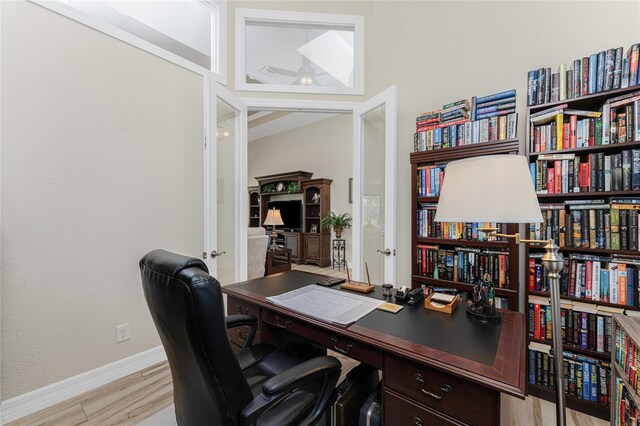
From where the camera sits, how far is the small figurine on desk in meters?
1.19

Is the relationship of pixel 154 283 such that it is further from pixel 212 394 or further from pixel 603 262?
pixel 603 262

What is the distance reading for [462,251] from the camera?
200cm

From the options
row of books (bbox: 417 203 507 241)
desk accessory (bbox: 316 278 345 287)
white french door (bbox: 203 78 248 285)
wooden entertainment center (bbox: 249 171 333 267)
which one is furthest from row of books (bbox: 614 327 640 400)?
wooden entertainment center (bbox: 249 171 333 267)

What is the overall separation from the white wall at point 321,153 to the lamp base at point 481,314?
184 inches

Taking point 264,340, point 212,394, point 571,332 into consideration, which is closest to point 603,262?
point 571,332

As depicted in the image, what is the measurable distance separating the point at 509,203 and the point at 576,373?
1.50 m

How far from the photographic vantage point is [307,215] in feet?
21.1

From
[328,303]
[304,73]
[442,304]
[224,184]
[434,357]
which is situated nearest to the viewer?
[434,357]

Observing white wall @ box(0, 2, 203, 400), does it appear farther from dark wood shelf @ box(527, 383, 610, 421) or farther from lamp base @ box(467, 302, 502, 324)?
dark wood shelf @ box(527, 383, 610, 421)

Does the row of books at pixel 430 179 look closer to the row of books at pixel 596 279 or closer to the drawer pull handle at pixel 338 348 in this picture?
the row of books at pixel 596 279

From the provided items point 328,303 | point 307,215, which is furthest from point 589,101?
point 307,215

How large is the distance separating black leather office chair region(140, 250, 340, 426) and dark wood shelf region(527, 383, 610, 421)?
5.52 ft

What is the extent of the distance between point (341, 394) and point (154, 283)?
1025 millimetres

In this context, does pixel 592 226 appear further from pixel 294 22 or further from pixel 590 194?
pixel 294 22
